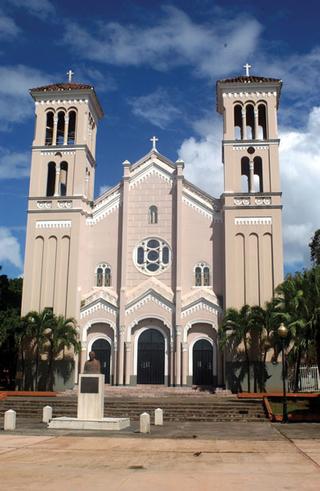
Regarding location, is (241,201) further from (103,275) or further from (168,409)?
(168,409)

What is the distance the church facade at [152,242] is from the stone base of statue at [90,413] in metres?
15.1

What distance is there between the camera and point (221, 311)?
36031 mm

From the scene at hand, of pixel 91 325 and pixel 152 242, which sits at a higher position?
pixel 152 242

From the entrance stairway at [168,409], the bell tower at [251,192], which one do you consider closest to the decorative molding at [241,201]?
the bell tower at [251,192]

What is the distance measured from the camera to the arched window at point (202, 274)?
37688 mm

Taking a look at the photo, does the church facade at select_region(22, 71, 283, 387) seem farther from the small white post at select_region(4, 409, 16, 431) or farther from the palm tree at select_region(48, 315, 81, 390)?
the small white post at select_region(4, 409, 16, 431)

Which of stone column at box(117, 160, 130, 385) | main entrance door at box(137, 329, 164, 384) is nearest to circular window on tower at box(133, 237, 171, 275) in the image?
stone column at box(117, 160, 130, 385)

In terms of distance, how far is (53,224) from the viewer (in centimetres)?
3866

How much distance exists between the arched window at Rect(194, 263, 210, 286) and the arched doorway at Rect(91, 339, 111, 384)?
7.35 meters

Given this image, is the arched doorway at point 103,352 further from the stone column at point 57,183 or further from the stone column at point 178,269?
the stone column at point 57,183

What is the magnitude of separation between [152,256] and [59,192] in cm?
812

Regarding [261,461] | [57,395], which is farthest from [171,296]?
[261,461]

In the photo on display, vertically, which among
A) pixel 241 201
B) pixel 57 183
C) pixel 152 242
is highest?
pixel 57 183

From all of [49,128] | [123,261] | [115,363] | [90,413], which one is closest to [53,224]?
[123,261]
